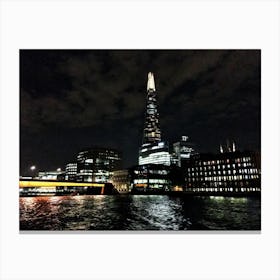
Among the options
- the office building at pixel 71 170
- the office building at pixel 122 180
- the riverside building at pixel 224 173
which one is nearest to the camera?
the riverside building at pixel 224 173

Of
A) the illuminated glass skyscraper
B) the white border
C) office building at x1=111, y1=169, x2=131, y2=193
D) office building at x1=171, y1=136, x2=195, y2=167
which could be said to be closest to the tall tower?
the illuminated glass skyscraper

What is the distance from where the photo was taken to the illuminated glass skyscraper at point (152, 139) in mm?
73275

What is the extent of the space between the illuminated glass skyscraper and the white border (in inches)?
2482

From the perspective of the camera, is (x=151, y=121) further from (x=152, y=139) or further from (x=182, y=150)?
(x=182, y=150)

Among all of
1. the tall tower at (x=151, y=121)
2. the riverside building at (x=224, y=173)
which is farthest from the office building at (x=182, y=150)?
Answer: the tall tower at (x=151, y=121)

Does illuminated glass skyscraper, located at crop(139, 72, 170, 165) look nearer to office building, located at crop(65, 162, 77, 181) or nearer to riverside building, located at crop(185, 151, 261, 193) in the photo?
office building, located at crop(65, 162, 77, 181)

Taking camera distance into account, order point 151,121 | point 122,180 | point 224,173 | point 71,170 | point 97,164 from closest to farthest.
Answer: point 224,173 < point 122,180 < point 97,164 < point 71,170 < point 151,121

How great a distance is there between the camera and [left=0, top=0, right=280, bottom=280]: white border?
6848 millimetres
